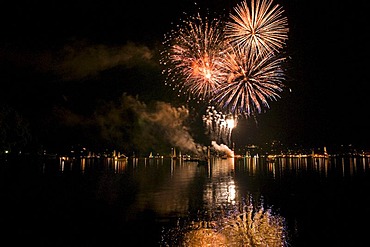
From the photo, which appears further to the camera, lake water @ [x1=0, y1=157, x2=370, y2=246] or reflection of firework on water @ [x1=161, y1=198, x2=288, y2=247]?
lake water @ [x1=0, y1=157, x2=370, y2=246]

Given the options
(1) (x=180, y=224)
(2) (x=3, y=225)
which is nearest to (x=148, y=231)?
(1) (x=180, y=224)

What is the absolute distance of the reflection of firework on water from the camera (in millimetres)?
11352

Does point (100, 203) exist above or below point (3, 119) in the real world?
below

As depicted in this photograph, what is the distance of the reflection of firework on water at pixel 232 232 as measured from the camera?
37.2ft

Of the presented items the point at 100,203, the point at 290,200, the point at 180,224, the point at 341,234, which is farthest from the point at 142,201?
the point at 341,234

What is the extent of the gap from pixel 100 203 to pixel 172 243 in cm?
999

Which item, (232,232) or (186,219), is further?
(186,219)

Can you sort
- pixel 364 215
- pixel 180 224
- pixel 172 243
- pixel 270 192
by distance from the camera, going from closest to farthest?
pixel 172 243, pixel 180 224, pixel 364 215, pixel 270 192

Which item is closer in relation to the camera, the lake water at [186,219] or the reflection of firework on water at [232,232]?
the reflection of firework on water at [232,232]

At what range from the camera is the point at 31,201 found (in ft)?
68.1

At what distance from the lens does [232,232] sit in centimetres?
1273

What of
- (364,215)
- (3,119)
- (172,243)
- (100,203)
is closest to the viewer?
(172,243)

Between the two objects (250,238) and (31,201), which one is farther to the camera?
(31,201)

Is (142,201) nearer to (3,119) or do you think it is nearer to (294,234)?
(294,234)
